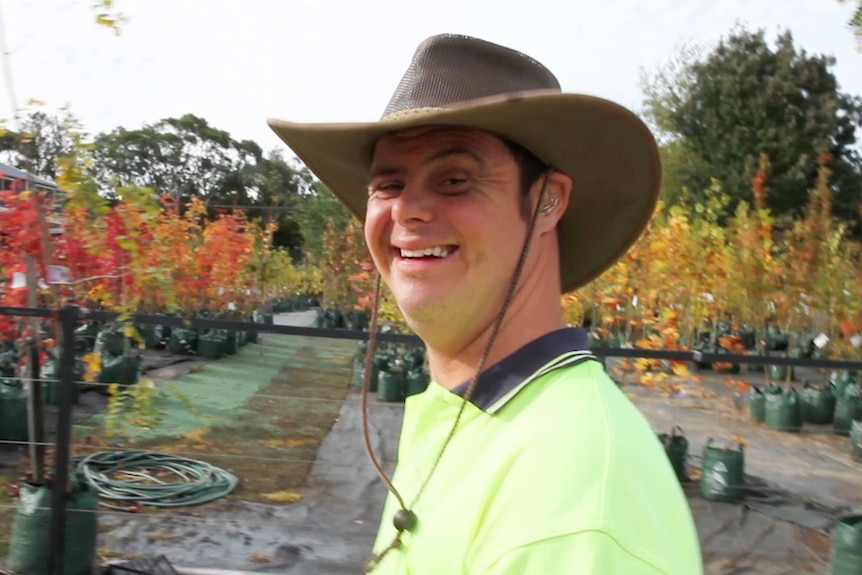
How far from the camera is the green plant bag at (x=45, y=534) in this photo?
3.49 meters

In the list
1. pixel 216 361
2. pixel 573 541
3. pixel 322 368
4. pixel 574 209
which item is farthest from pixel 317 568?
pixel 216 361

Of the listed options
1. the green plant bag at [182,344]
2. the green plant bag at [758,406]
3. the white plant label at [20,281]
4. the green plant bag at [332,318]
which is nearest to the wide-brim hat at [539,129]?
the white plant label at [20,281]

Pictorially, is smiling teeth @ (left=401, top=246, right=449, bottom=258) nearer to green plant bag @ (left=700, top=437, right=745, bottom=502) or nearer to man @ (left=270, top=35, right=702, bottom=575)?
man @ (left=270, top=35, right=702, bottom=575)

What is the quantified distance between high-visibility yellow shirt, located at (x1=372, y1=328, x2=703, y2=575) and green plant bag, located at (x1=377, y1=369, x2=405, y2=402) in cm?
729

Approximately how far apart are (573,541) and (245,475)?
206 inches

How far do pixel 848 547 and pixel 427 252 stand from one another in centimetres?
360

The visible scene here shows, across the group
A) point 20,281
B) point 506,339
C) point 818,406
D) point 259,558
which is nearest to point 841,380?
point 818,406

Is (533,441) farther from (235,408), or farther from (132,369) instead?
(132,369)

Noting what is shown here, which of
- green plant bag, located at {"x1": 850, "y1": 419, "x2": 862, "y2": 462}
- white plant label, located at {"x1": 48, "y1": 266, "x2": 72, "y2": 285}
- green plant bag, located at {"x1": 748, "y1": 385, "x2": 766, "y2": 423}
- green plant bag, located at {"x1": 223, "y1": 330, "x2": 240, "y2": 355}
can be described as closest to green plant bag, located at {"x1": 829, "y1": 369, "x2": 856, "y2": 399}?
green plant bag, located at {"x1": 748, "y1": 385, "x2": 766, "y2": 423}

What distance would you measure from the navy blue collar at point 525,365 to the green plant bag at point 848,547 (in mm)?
3434

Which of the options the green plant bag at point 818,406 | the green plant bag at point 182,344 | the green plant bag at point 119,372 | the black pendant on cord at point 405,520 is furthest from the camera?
the green plant bag at point 182,344

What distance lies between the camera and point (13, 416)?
20.1ft

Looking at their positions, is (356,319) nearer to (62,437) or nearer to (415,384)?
(415,384)

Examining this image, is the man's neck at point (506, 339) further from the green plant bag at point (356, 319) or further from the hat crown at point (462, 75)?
the green plant bag at point (356, 319)
